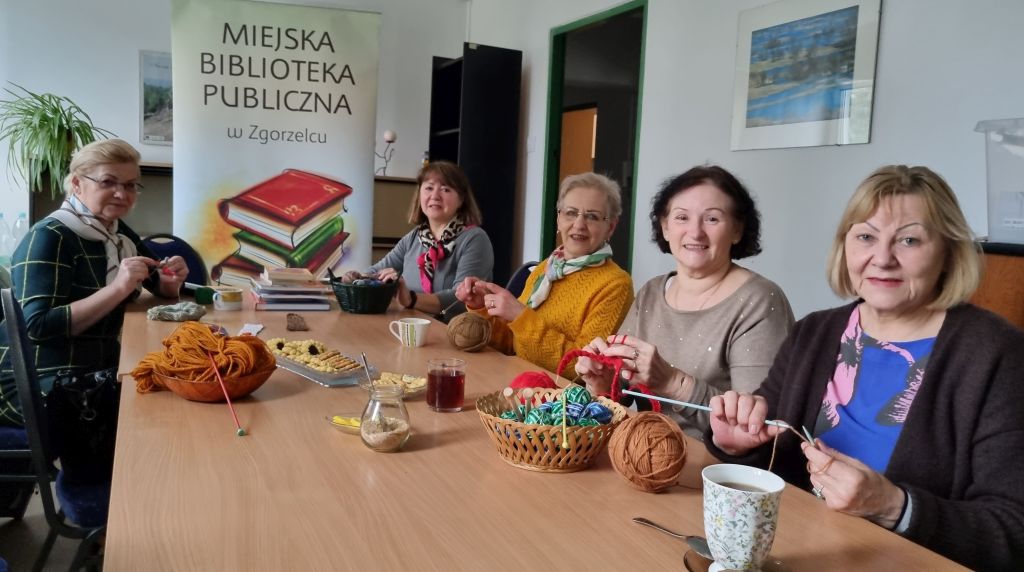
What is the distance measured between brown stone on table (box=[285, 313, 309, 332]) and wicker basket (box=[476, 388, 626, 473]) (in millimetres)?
1204

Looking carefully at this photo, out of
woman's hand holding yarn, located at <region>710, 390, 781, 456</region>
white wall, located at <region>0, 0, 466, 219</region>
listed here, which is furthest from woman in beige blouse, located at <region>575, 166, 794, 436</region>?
white wall, located at <region>0, 0, 466, 219</region>

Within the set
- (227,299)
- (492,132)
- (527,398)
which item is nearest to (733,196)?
(527,398)

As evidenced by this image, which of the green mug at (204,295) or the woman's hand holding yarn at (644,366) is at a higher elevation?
the woman's hand holding yarn at (644,366)

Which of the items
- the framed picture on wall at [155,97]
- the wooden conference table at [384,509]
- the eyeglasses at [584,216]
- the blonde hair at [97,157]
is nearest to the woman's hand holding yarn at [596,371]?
the wooden conference table at [384,509]

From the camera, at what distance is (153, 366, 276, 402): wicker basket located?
4.88 feet

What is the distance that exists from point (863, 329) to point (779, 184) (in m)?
1.86

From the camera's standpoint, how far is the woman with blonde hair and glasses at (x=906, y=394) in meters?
1.08

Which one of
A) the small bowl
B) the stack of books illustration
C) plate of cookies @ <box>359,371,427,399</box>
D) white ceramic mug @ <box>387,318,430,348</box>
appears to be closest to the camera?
the small bowl

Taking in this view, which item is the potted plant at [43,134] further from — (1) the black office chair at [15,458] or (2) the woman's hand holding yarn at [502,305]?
(2) the woman's hand holding yarn at [502,305]

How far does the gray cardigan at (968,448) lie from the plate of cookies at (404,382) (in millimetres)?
623

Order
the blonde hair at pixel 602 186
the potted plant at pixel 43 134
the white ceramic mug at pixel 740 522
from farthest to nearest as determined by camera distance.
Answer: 1. the potted plant at pixel 43 134
2. the blonde hair at pixel 602 186
3. the white ceramic mug at pixel 740 522

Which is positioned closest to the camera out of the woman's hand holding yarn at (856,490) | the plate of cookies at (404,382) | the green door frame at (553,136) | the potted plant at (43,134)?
the woman's hand holding yarn at (856,490)

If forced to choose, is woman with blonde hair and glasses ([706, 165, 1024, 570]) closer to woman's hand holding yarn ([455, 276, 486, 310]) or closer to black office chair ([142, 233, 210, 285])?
woman's hand holding yarn ([455, 276, 486, 310])

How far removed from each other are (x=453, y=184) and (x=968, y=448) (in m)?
2.33
